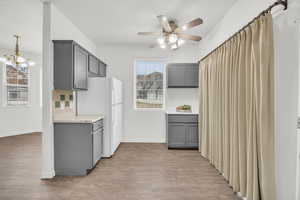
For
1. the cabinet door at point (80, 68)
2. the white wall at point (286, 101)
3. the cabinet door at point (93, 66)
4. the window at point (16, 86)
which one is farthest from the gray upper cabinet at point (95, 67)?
the window at point (16, 86)

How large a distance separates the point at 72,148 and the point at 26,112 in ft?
15.6

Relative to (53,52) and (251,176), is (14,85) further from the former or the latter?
(251,176)

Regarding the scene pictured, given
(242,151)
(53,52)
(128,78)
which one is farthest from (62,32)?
(242,151)

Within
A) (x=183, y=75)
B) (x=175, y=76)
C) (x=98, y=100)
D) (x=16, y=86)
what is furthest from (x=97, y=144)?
(x=16, y=86)

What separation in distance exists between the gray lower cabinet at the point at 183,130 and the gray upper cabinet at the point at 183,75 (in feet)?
2.99

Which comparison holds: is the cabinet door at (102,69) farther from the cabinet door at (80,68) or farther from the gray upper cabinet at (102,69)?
the cabinet door at (80,68)

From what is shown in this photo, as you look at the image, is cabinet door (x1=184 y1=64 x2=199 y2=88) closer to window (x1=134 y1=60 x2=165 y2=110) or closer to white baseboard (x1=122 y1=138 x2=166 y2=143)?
window (x1=134 y1=60 x2=165 y2=110)

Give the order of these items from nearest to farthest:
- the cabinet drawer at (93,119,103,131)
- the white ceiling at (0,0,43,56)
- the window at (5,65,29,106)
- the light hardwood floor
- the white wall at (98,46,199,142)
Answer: the light hardwood floor
the white ceiling at (0,0,43,56)
the cabinet drawer at (93,119,103,131)
the white wall at (98,46,199,142)
the window at (5,65,29,106)

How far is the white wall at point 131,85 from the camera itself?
5727mm

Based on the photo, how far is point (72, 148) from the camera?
3.31 meters

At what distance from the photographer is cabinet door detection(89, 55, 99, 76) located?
4164 millimetres

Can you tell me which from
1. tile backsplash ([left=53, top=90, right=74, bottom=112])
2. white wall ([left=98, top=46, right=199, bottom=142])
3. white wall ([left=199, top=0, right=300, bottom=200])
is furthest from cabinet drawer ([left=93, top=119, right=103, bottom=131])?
white wall ([left=199, top=0, right=300, bottom=200])

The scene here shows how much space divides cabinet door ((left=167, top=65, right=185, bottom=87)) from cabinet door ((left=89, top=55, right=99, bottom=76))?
1911 millimetres

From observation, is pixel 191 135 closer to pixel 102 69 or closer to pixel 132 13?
pixel 102 69
